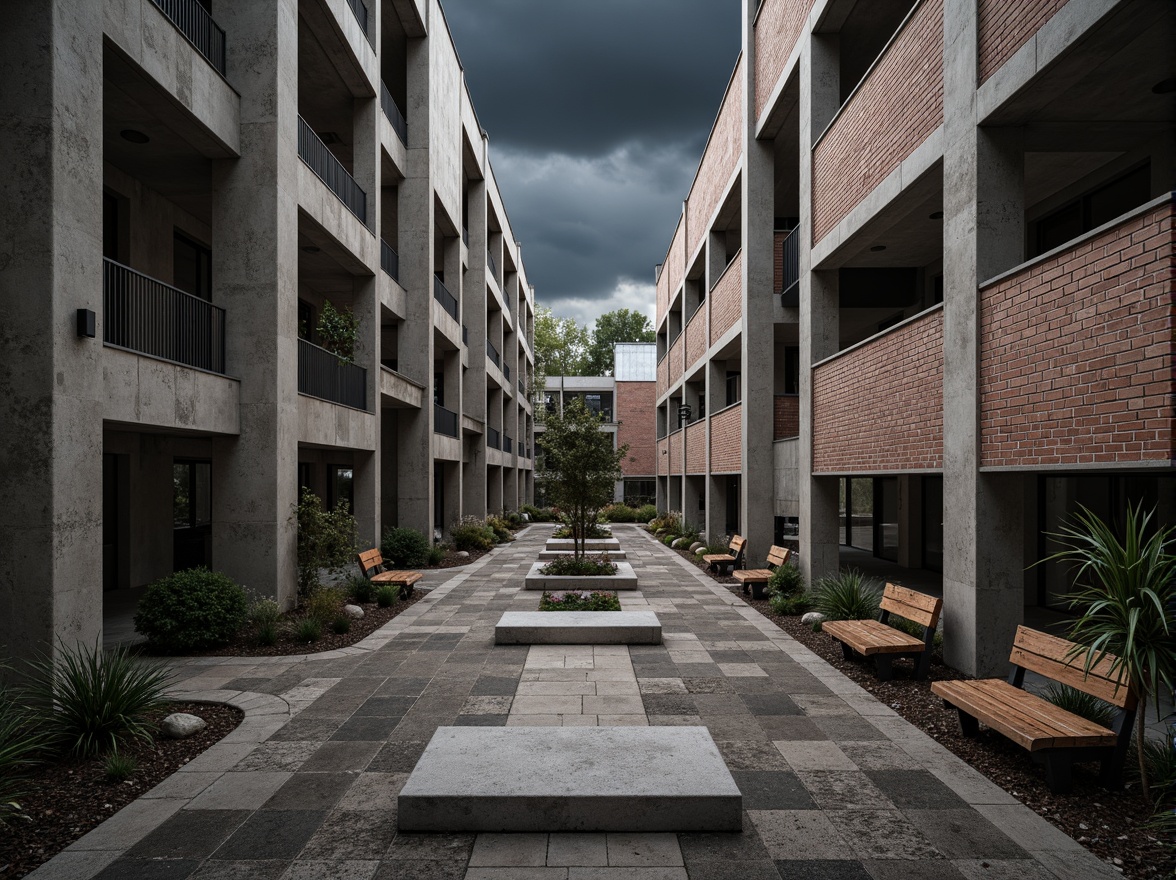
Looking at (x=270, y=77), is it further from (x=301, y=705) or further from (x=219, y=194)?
(x=301, y=705)

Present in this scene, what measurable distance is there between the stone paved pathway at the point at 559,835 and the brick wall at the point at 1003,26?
7.06 m

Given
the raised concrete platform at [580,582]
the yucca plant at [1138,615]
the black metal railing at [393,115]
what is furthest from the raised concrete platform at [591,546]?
the yucca plant at [1138,615]

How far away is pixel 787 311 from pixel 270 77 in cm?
1210

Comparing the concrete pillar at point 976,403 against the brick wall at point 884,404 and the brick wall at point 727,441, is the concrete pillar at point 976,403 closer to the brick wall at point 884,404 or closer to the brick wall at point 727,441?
the brick wall at point 884,404

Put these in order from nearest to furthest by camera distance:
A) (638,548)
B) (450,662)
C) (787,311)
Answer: (450,662) < (787,311) < (638,548)

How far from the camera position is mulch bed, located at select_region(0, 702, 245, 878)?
15.0ft

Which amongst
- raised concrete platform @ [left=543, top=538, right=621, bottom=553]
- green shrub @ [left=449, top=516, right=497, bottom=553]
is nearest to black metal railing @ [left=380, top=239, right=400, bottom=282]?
green shrub @ [left=449, top=516, right=497, bottom=553]

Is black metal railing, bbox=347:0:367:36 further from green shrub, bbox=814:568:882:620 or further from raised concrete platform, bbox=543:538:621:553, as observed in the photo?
green shrub, bbox=814:568:882:620

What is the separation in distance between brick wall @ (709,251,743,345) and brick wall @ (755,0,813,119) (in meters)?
3.93

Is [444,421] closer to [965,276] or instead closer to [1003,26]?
[965,276]

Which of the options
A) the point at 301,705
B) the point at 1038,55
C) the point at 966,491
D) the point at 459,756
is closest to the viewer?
the point at 459,756

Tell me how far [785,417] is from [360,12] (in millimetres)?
13910

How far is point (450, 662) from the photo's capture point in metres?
9.26

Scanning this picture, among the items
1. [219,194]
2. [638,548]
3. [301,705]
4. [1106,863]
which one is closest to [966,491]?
[1106,863]
